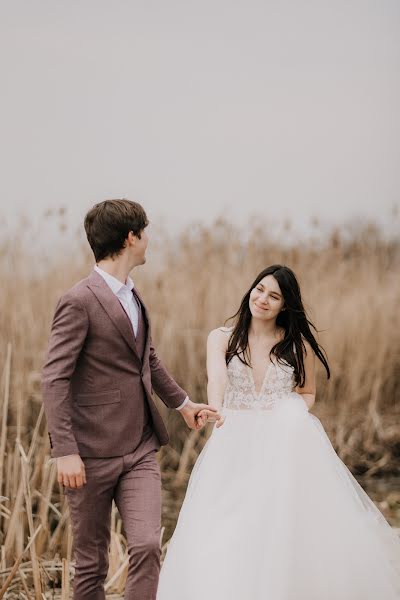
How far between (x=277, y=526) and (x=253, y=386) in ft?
1.61

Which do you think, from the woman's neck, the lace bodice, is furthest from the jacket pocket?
the woman's neck

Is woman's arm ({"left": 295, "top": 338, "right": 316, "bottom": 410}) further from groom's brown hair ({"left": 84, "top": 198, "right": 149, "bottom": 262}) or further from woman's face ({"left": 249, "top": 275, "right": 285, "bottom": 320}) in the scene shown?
groom's brown hair ({"left": 84, "top": 198, "right": 149, "bottom": 262})

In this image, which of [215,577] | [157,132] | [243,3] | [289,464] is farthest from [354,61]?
[215,577]

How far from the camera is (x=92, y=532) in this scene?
2.22m

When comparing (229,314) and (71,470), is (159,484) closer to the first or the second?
(71,470)

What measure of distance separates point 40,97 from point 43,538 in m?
2.03

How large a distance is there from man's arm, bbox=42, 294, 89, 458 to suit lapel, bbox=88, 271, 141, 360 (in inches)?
2.6

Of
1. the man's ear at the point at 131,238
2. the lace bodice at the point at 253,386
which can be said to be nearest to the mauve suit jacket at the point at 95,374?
the man's ear at the point at 131,238

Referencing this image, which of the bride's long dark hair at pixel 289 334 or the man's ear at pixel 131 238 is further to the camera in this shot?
the bride's long dark hair at pixel 289 334

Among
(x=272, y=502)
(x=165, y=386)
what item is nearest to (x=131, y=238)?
(x=165, y=386)

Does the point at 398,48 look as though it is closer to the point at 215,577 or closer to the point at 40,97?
the point at 40,97

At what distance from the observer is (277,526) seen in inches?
87.1

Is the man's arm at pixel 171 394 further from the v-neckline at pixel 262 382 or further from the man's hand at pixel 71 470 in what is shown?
the man's hand at pixel 71 470

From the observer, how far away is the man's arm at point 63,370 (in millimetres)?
2074
